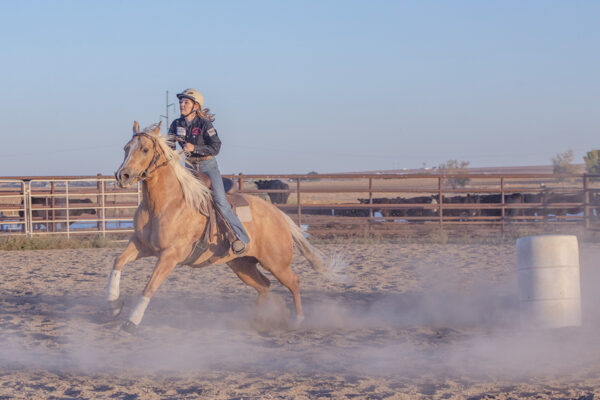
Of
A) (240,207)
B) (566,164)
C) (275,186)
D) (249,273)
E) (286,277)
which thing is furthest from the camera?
(566,164)

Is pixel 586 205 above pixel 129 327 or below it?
above

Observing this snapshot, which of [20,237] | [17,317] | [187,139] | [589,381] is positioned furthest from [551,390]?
[20,237]

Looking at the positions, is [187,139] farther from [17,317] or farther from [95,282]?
[95,282]

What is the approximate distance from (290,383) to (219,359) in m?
0.90

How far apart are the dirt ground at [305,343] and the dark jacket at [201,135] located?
1.61m

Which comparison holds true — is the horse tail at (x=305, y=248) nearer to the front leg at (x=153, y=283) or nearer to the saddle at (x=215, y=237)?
the saddle at (x=215, y=237)

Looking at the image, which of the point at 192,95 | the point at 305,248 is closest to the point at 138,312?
the point at 192,95

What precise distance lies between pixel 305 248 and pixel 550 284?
8.08ft

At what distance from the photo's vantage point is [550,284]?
5375mm

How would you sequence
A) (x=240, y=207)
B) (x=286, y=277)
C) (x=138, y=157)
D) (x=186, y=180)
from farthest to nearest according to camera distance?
1. (x=286, y=277)
2. (x=240, y=207)
3. (x=186, y=180)
4. (x=138, y=157)

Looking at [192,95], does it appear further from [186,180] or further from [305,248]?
[305,248]

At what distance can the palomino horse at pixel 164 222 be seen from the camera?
522cm

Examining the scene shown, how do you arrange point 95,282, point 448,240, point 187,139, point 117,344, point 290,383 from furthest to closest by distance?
point 448,240
point 95,282
point 187,139
point 117,344
point 290,383

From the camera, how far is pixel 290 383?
404 cm
